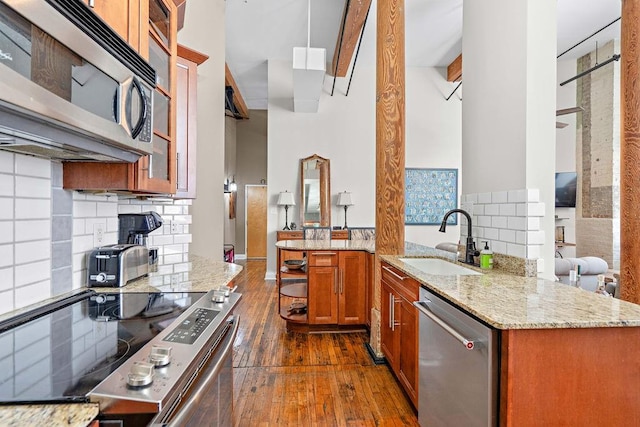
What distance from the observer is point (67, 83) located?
800mm

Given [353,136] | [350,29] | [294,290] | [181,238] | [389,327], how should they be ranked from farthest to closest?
Result: [353,136]
[350,29]
[294,290]
[389,327]
[181,238]

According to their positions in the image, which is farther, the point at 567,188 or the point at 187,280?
the point at 567,188

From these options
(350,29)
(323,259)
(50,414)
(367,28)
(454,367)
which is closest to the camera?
(50,414)

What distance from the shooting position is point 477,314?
1.18m

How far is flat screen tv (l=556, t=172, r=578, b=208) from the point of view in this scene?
5633 mm

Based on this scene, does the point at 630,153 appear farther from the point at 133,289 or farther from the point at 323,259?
the point at 133,289

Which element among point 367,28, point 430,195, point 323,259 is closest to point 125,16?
point 323,259

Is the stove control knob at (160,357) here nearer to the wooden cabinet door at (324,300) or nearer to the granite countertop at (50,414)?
the granite countertop at (50,414)

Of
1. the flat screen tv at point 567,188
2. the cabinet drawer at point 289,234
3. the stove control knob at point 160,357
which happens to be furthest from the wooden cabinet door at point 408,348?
the flat screen tv at point 567,188

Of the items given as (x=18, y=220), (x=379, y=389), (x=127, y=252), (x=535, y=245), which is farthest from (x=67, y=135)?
(x=379, y=389)

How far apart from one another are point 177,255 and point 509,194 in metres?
2.16

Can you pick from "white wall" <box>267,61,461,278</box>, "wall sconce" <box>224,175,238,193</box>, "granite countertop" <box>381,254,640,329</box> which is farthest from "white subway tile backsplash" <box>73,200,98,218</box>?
"wall sconce" <box>224,175,238,193</box>

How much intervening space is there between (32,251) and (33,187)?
24 cm

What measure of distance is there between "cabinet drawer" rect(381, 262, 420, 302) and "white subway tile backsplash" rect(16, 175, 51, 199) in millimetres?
1777
